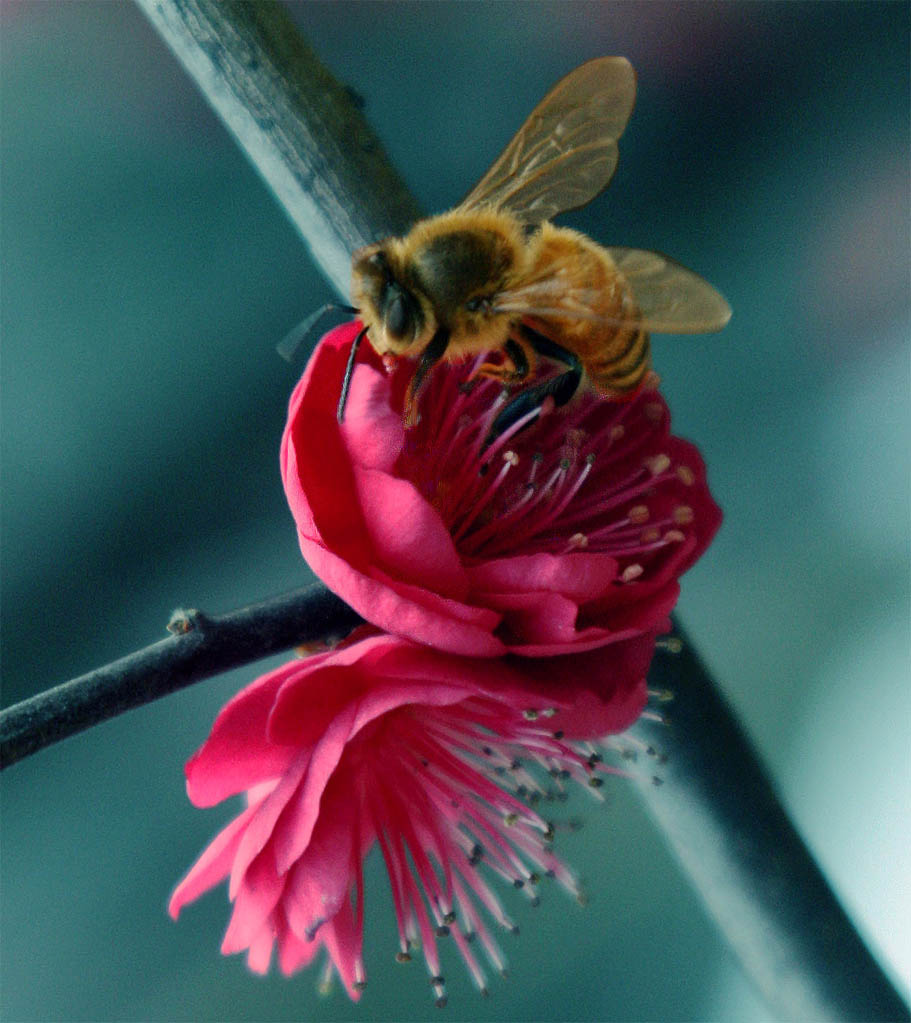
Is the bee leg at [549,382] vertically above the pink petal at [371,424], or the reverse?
the pink petal at [371,424]

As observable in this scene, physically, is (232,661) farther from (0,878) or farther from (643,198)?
(643,198)

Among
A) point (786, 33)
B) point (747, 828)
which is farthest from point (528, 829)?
point (786, 33)

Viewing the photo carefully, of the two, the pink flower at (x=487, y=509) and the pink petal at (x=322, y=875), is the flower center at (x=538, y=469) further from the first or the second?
the pink petal at (x=322, y=875)

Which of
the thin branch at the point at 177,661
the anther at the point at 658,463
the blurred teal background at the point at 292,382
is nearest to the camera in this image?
the thin branch at the point at 177,661

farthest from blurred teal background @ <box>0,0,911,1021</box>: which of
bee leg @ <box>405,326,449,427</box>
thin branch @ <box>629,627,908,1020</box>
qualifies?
bee leg @ <box>405,326,449,427</box>

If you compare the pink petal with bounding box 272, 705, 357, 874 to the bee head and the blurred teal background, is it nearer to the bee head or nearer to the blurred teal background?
the bee head

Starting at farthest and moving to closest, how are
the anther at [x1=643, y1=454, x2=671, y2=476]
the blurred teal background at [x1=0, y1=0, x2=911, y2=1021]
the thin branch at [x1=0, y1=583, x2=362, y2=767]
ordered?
the blurred teal background at [x1=0, y1=0, x2=911, y2=1021] < the anther at [x1=643, y1=454, x2=671, y2=476] < the thin branch at [x1=0, y1=583, x2=362, y2=767]

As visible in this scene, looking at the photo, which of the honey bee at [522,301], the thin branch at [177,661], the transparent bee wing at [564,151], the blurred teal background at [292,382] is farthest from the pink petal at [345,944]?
the blurred teal background at [292,382]
